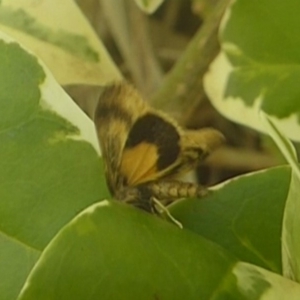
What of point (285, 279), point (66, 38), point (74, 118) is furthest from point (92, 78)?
point (285, 279)

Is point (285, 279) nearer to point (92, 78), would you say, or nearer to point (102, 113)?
point (102, 113)

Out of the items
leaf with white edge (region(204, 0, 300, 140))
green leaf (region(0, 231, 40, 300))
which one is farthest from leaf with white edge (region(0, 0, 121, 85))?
green leaf (region(0, 231, 40, 300))

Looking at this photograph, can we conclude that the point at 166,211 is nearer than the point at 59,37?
Yes

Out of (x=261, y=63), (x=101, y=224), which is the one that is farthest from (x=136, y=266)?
(x=261, y=63)

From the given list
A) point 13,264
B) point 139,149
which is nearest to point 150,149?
point 139,149

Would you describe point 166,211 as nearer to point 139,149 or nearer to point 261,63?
point 139,149

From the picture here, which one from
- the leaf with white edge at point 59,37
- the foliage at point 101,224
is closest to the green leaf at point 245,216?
the foliage at point 101,224

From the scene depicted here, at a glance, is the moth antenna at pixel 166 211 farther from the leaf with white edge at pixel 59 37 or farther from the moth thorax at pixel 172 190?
the leaf with white edge at pixel 59 37
